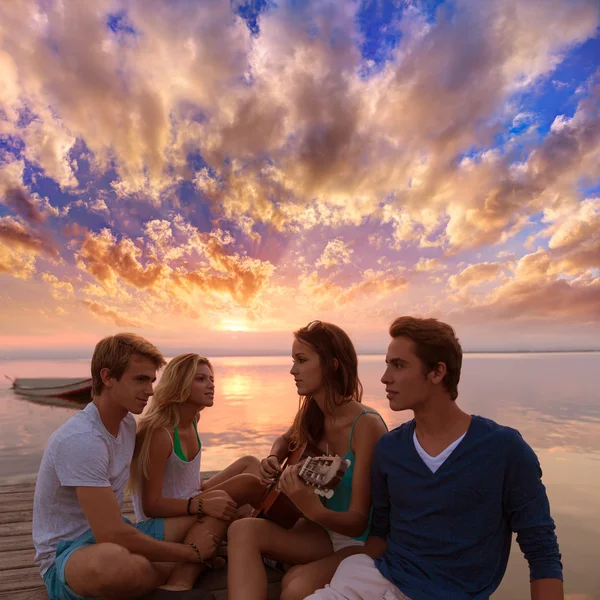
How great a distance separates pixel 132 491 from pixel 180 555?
32.0 inches

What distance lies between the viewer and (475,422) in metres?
2.56

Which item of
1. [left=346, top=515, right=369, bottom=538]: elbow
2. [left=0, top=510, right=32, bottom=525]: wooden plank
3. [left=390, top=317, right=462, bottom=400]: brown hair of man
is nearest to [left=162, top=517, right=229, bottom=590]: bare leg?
[left=346, top=515, right=369, bottom=538]: elbow

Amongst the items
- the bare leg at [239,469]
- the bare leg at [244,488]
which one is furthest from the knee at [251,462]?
the bare leg at [244,488]

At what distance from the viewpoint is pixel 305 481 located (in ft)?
9.11

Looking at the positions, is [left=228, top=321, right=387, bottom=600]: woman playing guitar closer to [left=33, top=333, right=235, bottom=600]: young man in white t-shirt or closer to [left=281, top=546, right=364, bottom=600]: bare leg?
[left=281, top=546, right=364, bottom=600]: bare leg

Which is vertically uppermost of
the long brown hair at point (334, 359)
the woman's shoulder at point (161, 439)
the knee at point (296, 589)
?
the long brown hair at point (334, 359)

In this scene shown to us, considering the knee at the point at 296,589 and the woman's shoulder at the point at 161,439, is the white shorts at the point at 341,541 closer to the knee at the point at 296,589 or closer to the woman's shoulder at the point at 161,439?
the knee at the point at 296,589

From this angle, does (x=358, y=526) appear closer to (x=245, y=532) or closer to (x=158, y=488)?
(x=245, y=532)

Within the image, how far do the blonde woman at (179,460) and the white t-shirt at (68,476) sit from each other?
506 millimetres

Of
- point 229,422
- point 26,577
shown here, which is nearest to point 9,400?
point 229,422

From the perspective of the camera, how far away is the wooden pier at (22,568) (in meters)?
3.54

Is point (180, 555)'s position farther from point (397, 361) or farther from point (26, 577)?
point (397, 361)

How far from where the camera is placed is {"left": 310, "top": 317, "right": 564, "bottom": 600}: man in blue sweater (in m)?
2.37

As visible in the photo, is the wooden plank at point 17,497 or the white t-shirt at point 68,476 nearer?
the white t-shirt at point 68,476
